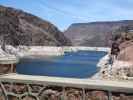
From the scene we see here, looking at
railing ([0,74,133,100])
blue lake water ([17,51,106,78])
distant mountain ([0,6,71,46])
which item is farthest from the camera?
distant mountain ([0,6,71,46])

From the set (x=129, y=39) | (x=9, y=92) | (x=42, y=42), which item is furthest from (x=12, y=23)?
(x=9, y=92)

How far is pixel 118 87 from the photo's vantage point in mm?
5562

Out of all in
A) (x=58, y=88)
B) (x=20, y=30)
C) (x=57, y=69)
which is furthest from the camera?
(x=20, y=30)

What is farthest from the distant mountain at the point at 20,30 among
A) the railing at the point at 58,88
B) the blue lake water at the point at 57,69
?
the railing at the point at 58,88

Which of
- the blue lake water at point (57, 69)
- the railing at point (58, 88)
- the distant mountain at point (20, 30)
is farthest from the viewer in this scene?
the distant mountain at point (20, 30)

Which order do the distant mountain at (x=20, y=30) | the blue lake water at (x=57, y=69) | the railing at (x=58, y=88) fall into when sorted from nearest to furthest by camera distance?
the railing at (x=58, y=88) → the blue lake water at (x=57, y=69) → the distant mountain at (x=20, y=30)

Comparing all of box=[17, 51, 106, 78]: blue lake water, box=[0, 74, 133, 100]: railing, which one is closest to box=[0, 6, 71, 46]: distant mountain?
box=[17, 51, 106, 78]: blue lake water

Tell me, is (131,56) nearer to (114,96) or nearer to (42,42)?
(114,96)

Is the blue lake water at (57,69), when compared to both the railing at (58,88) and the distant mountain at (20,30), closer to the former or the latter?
the distant mountain at (20,30)

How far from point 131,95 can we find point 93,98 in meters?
0.76

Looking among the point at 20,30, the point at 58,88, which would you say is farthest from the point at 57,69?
the point at 20,30

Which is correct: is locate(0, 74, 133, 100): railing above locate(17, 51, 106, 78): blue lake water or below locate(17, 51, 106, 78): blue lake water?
above

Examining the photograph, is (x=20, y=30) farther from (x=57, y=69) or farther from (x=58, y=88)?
(x=58, y=88)

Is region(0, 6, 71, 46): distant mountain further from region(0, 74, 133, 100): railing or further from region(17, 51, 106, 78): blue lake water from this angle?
region(0, 74, 133, 100): railing
